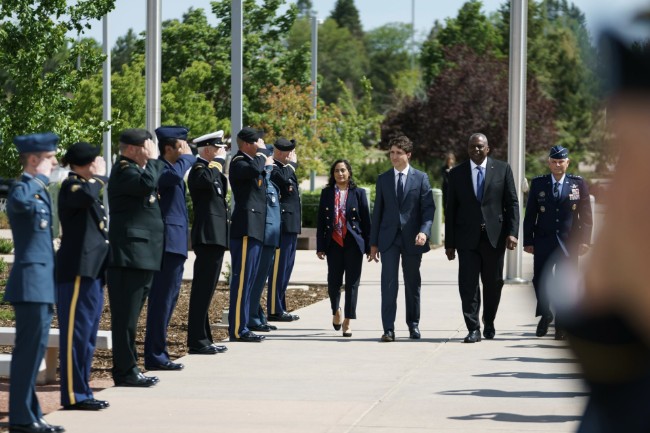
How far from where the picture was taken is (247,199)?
11.5 meters

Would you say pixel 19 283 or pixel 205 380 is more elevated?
pixel 19 283

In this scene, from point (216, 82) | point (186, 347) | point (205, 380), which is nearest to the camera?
point (205, 380)

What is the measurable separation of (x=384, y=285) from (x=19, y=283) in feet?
18.0

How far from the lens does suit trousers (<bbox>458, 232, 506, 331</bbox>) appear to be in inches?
464

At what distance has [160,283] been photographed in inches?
380

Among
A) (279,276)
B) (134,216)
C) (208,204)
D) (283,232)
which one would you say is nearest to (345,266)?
(279,276)

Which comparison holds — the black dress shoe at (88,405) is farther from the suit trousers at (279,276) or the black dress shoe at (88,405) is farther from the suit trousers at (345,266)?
the suit trousers at (279,276)

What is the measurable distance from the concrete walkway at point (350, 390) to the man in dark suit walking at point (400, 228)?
0.36 m

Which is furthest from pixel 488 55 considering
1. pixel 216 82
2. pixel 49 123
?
pixel 49 123

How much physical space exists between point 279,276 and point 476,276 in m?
2.42

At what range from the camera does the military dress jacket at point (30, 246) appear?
6898 mm

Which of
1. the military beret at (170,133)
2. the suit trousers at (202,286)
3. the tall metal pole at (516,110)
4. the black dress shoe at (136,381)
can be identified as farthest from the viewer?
the tall metal pole at (516,110)

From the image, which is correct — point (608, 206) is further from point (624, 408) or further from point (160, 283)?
point (160, 283)

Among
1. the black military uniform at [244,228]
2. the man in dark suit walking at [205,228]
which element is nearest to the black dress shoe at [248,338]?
the black military uniform at [244,228]
